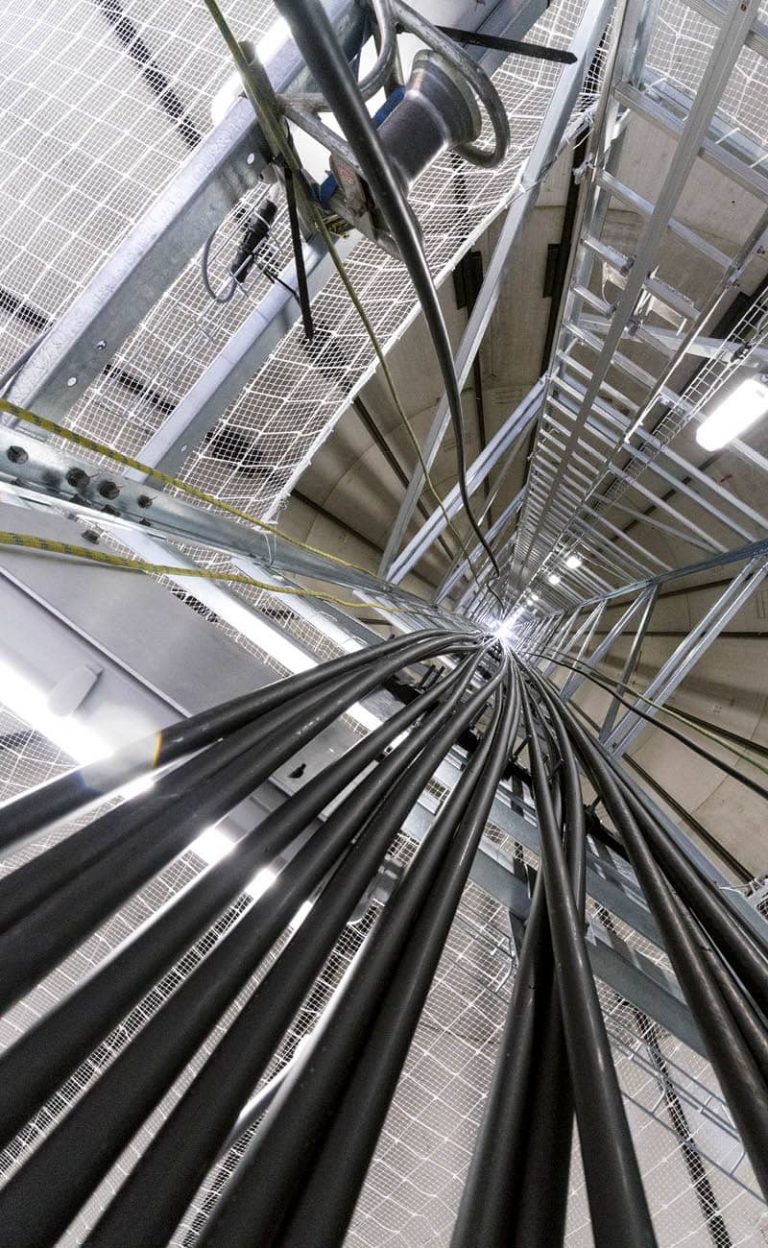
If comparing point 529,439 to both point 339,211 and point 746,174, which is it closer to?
point 746,174

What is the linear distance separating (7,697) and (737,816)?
6.53 m

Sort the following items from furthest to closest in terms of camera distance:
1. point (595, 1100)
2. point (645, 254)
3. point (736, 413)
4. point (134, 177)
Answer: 1. point (736, 413)
2. point (645, 254)
3. point (134, 177)
4. point (595, 1100)

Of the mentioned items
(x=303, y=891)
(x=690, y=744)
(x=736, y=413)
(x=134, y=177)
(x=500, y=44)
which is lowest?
(x=303, y=891)

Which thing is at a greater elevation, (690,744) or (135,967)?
(690,744)

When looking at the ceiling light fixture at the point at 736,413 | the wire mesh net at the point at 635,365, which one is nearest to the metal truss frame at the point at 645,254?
the wire mesh net at the point at 635,365

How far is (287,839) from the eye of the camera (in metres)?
0.69

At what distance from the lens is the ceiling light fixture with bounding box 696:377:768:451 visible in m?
2.21

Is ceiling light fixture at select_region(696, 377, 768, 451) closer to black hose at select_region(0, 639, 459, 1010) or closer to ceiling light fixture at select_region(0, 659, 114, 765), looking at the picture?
black hose at select_region(0, 639, 459, 1010)

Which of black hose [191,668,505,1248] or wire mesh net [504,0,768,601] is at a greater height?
wire mesh net [504,0,768,601]

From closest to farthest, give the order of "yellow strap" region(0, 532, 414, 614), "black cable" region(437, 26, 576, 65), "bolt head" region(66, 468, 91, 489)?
"yellow strap" region(0, 532, 414, 614) < "bolt head" region(66, 468, 91, 489) < "black cable" region(437, 26, 576, 65)

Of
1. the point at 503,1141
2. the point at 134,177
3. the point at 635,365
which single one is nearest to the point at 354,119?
the point at 503,1141

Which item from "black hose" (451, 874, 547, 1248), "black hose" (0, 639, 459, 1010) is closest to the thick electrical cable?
"black hose" (451, 874, 547, 1248)

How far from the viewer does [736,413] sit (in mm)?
2322

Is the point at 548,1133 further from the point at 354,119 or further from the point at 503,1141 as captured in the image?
the point at 354,119
